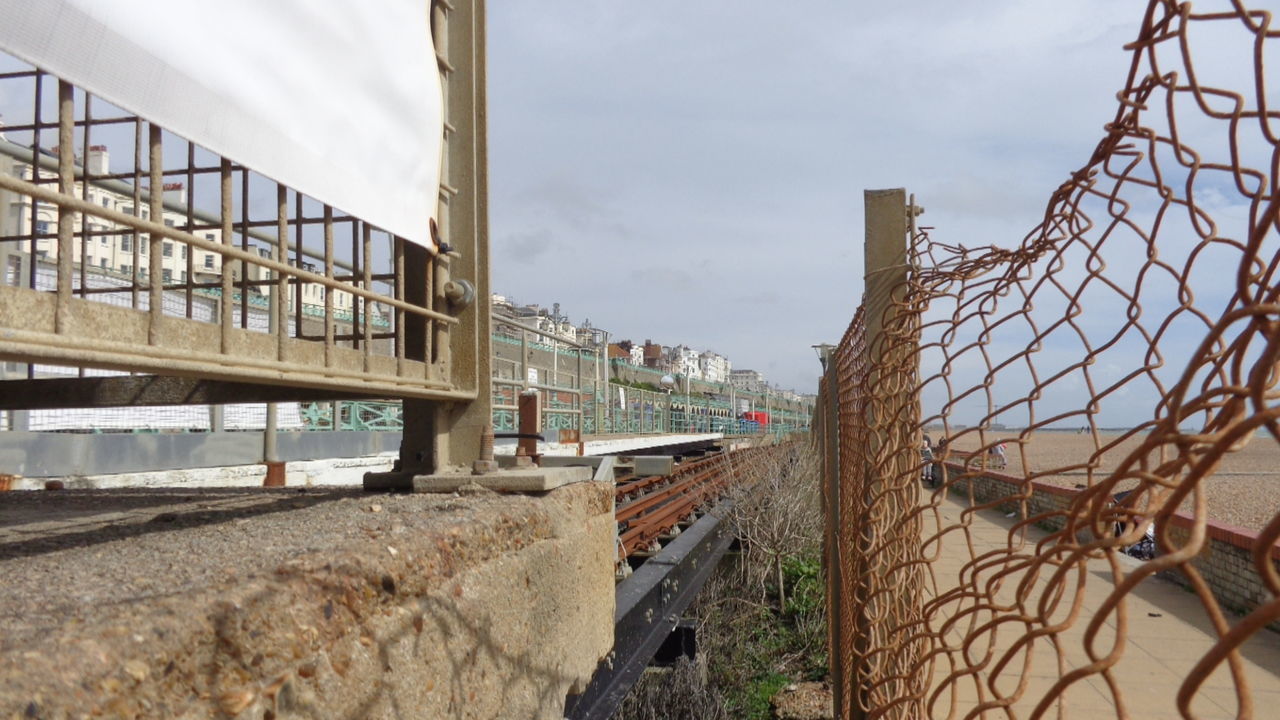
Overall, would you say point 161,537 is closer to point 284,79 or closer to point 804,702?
point 284,79

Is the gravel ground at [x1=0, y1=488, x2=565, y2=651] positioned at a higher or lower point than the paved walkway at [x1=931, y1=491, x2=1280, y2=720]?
higher

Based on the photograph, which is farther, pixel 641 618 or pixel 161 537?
pixel 641 618

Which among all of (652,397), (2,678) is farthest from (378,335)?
(652,397)

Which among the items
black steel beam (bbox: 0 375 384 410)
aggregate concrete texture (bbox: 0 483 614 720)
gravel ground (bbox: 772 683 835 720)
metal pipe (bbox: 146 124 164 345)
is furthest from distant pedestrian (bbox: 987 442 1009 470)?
black steel beam (bbox: 0 375 384 410)

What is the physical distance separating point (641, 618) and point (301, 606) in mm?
3546

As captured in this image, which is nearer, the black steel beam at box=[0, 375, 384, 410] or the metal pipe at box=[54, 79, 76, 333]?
the metal pipe at box=[54, 79, 76, 333]

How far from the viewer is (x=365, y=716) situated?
5.93 feet

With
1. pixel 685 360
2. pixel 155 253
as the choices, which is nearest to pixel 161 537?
pixel 155 253

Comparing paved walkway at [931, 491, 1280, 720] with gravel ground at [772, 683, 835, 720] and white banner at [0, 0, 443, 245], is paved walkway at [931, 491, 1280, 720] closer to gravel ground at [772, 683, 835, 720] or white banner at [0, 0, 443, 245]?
gravel ground at [772, 683, 835, 720]

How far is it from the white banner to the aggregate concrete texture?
95 cm

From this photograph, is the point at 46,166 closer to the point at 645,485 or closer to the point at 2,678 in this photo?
the point at 2,678

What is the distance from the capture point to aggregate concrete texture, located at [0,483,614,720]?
1385 millimetres

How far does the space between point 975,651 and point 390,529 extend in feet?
14.9

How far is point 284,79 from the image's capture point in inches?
96.9
